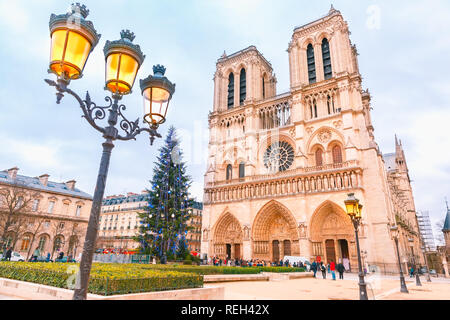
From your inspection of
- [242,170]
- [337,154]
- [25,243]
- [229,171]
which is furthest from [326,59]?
[25,243]

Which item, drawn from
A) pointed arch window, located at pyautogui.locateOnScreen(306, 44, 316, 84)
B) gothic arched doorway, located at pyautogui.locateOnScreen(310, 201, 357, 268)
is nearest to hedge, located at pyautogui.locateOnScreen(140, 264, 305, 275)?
gothic arched doorway, located at pyautogui.locateOnScreen(310, 201, 357, 268)

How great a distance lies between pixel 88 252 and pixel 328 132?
29104 mm

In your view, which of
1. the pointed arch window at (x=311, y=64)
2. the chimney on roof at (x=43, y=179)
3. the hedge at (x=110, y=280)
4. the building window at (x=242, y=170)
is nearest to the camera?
the hedge at (x=110, y=280)

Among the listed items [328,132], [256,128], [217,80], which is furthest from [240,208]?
[217,80]

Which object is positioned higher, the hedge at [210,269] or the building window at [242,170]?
the building window at [242,170]

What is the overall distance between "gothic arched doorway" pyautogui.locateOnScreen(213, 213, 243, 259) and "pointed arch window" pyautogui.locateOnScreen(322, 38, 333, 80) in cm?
1962

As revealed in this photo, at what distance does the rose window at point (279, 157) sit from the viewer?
103 ft

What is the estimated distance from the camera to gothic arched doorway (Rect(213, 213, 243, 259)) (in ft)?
102

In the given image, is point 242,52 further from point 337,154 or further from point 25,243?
point 25,243

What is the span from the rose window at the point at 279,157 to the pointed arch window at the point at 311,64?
8387 mm

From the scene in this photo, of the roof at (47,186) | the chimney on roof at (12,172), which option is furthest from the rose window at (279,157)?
the chimney on roof at (12,172)

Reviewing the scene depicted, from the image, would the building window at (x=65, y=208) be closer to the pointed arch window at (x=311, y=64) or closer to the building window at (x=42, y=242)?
the building window at (x=42, y=242)

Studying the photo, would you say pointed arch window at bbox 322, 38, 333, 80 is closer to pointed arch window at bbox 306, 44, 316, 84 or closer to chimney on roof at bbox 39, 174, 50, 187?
pointed arch window at bbox 306, 44, 316, 84

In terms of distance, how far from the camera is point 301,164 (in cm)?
2880
